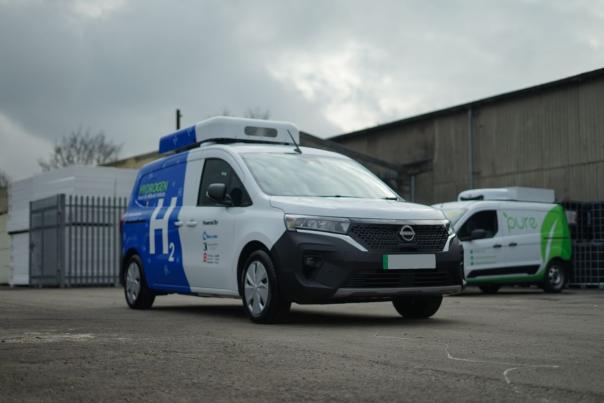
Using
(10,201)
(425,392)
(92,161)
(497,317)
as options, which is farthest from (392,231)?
(92,161)

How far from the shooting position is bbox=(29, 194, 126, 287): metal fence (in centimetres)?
2520

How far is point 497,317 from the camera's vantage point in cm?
1012

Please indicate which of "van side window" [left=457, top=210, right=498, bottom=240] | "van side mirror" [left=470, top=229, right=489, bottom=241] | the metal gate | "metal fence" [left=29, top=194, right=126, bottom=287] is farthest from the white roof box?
the metal gate

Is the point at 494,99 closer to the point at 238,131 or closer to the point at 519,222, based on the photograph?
the point at 519,222

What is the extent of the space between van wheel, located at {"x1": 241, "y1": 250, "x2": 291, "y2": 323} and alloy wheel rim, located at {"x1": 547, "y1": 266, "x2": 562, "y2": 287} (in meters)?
11.3

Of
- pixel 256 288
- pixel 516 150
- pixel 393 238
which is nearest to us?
pixel 393 238

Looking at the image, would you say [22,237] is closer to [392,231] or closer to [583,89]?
[583,89]

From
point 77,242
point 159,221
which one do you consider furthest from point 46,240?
point 159,221

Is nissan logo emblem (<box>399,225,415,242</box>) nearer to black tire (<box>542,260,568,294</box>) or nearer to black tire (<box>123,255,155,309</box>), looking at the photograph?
black tire (<box>123,255,155,309</box>)

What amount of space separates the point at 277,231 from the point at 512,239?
35.1 feet

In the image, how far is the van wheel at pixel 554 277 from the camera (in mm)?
18766

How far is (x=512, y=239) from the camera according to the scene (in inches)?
719

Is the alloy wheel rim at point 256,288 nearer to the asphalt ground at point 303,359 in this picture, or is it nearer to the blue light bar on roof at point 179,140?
the asphalt ground at point 303,359

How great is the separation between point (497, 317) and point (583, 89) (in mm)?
15276
